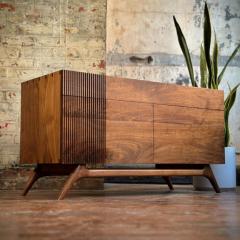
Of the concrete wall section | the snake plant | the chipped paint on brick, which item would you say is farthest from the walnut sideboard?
the concrete wall section

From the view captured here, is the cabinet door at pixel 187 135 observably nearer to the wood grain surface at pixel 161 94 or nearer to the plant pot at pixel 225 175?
the wood grain surface at pixel 161 94

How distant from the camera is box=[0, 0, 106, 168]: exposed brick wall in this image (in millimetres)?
3449

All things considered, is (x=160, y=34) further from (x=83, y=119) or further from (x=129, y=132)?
(x=83, y=119)

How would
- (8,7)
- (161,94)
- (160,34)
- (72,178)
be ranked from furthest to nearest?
1. (160,34)
2. (8,7)
3. (161,94)
4. (72,178)

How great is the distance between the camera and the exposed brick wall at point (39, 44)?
3.45 meters

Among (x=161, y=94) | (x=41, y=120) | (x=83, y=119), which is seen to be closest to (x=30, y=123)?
(x=41, y=120)

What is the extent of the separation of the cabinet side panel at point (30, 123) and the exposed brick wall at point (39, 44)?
91 centimetres

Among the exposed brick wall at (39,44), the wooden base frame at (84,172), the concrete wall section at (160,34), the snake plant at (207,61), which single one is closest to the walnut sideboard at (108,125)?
the wooden base frame at (84,172)

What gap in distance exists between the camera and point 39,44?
11.6 feet

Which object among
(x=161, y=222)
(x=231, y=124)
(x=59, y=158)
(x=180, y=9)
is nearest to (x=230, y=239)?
(x=161, y=222)

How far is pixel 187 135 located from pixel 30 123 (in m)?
0.91

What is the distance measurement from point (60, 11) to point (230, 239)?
2.85 m

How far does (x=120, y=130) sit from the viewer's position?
2.44m

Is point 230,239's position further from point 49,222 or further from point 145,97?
point 145,97
